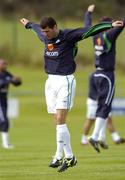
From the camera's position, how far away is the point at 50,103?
14.5 meters

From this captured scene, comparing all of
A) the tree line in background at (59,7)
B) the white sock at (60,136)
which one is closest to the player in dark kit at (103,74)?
the white sock at (60,136)

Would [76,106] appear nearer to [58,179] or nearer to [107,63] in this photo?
[107,63]

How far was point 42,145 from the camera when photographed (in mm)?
22203

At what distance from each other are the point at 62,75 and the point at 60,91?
263 mm

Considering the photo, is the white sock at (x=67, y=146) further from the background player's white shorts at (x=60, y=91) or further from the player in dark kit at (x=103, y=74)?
the player in dark kit at (x=103, y=74)

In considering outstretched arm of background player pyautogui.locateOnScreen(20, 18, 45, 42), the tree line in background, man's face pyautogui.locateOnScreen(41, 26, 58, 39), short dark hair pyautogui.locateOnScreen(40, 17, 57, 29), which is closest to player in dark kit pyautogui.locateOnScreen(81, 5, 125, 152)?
outstretched arm of background player pyautogui.locateOnScreen(20, 18, 45, 42)

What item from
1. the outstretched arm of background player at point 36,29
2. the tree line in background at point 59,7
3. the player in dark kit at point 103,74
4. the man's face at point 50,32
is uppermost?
the man's face at point 50,32

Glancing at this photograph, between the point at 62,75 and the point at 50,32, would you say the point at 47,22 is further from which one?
the point at 62,75

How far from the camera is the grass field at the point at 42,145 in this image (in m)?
13.9

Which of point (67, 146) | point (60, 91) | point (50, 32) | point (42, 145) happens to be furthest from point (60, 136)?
point (42, 145)

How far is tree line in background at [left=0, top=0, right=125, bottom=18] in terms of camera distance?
145 ft

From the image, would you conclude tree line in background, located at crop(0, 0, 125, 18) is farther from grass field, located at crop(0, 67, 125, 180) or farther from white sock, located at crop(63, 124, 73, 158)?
white sock, located at crop(63, 124, 73, 158)

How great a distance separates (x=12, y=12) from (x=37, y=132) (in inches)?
1060

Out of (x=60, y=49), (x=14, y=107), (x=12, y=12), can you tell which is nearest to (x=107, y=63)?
(x=60, y=49)
